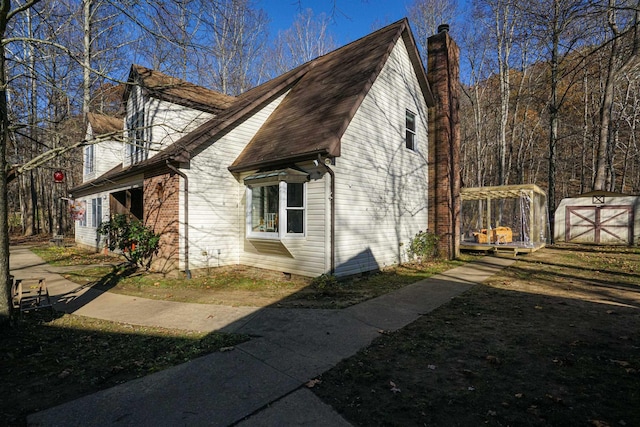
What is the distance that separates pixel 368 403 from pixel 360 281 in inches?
243

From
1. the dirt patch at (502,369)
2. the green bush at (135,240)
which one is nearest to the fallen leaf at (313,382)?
the dirt patch at (502,369)

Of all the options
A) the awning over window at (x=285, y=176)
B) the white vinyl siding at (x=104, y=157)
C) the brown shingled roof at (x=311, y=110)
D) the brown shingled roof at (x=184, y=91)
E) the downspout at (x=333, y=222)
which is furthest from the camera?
the white vinyl siding at (x=104, y=157)

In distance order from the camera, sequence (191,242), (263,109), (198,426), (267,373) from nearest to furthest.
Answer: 1. (198,426)
2. (267,373)
3. (191,242)
4. (263,109)

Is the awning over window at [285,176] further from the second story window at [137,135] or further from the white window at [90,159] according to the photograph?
the white window at [90,159]

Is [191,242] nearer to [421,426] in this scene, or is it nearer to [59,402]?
[59,402]

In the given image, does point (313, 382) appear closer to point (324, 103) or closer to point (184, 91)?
point (324, 103)

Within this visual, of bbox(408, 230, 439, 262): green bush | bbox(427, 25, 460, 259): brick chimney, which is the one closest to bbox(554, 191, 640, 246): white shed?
bbox(427, 25, 460, 259): brick chimney

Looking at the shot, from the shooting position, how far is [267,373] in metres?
3.73

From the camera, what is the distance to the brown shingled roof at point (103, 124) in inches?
637

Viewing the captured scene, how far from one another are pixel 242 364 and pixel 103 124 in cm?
1812

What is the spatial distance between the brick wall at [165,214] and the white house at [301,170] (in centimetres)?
6

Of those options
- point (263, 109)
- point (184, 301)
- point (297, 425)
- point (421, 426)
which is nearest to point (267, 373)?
point (297, 425)

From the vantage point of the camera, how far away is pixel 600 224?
18781 mm

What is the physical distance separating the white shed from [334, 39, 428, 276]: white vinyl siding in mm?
12803
